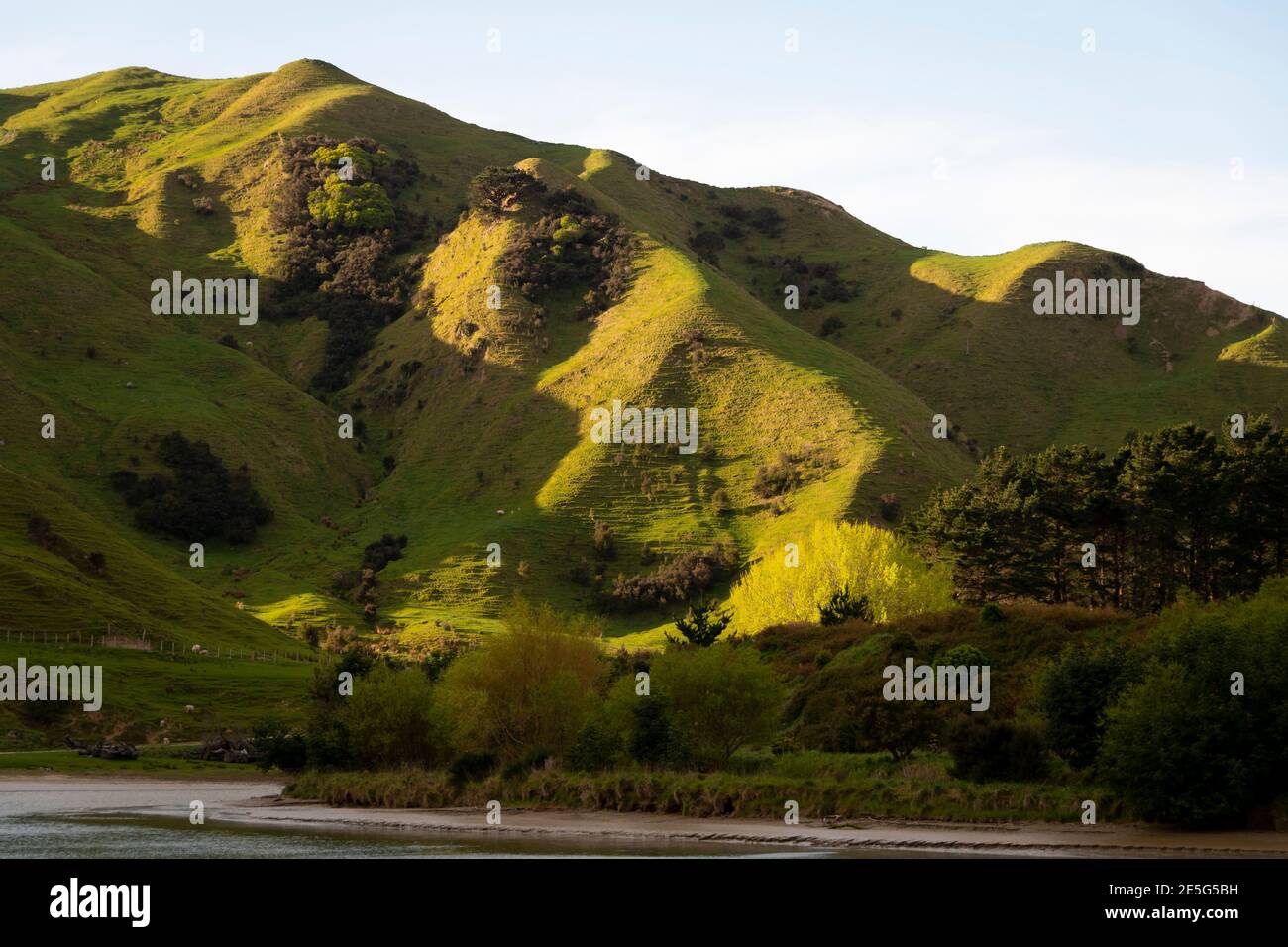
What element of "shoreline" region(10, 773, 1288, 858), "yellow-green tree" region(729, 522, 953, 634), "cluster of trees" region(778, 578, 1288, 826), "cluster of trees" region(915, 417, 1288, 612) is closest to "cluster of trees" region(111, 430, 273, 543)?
"yellow-green tree" region(729, 522, 953, 634)

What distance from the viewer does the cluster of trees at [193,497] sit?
154 m

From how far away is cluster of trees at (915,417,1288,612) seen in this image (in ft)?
271

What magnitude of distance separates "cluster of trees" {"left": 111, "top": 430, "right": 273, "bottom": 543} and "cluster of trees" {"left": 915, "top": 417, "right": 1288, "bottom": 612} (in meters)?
87.2

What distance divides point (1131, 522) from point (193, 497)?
10480 cm

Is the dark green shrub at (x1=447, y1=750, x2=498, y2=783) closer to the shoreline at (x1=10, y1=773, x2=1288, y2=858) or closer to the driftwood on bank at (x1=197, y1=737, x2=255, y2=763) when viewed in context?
the shoreline at (x1=10, y1=773, x2=1288, y2=858)

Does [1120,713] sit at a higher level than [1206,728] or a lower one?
higher

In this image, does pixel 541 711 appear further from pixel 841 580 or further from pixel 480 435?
pixel 480 435

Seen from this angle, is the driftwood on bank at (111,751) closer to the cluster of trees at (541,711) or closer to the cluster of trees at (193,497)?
the cluster of trees at (541,711)

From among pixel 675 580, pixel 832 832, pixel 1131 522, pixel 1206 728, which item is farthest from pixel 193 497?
pixel 1206 728

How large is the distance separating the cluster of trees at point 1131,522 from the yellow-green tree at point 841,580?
3212 millimetres

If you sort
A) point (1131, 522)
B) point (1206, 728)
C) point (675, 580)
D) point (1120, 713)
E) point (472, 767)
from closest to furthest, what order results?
point (1206, 728), point (1120, 713), point (472, 767), point (1131, 522), point (675, 580)

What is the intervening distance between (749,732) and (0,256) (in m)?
156

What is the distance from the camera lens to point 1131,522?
86.6 meters
